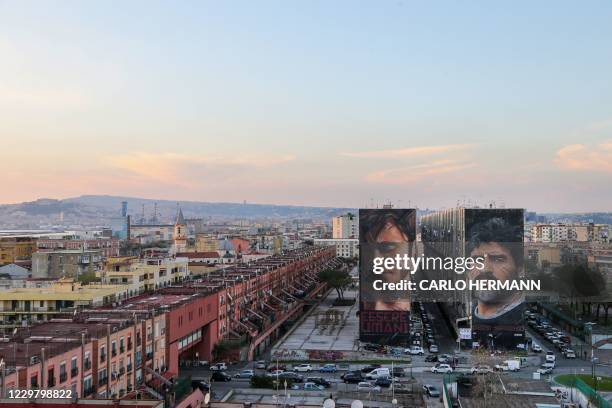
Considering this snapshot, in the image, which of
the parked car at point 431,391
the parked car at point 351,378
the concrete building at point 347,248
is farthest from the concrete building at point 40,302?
the concrete building at point 347,248

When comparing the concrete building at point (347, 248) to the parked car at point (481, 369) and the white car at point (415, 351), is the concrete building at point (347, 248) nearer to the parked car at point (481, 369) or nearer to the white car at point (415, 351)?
the white car at point (415, 351)

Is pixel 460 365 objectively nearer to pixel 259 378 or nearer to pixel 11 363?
pixel 259 378

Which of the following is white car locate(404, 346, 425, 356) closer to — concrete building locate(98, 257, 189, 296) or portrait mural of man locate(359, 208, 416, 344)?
portrait mural of man locate(359, 208, 416, 344)

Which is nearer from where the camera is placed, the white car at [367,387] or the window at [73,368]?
the window at [73,368]

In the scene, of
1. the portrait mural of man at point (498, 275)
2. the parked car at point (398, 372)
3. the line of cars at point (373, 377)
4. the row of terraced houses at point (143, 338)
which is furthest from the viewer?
the portrait mural of man at point (498, 275)

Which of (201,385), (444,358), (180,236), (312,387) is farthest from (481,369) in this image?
(180,236)

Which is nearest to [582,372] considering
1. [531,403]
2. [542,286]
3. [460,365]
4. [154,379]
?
[460,365]
